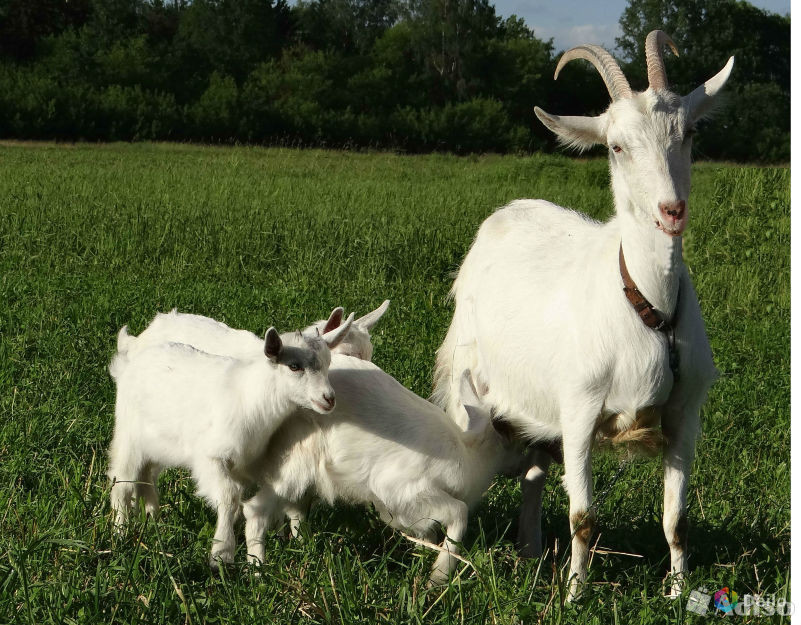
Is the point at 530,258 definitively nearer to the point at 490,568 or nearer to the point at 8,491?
the point at 490,568

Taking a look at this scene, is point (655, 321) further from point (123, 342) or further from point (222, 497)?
point (123, 342)

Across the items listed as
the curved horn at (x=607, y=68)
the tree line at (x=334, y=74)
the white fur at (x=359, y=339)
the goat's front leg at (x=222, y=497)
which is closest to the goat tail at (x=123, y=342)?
the white fur at (x=359, y=339)

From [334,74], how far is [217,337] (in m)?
47.2

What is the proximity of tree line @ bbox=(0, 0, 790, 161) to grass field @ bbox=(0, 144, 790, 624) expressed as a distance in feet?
79.2

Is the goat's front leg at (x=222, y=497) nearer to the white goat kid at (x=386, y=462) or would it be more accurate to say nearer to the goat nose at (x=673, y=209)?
the white goat kid at (x=386, y=462)

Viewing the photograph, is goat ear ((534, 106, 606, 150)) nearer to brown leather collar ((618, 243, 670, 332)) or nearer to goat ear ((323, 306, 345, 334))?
brown leather collar ((618, 243, 670, 332))

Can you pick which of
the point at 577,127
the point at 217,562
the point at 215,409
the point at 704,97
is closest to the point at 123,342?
the point at 215,409

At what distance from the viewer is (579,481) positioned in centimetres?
386

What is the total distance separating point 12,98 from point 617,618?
3757 cm

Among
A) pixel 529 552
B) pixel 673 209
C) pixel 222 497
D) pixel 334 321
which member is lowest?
pixel 529 552

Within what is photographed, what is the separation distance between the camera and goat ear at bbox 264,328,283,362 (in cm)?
389

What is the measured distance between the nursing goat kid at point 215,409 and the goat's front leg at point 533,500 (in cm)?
103

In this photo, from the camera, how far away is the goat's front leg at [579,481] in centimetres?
379

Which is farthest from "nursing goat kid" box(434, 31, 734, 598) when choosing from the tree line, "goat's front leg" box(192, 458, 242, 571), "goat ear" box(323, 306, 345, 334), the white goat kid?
the tree line
